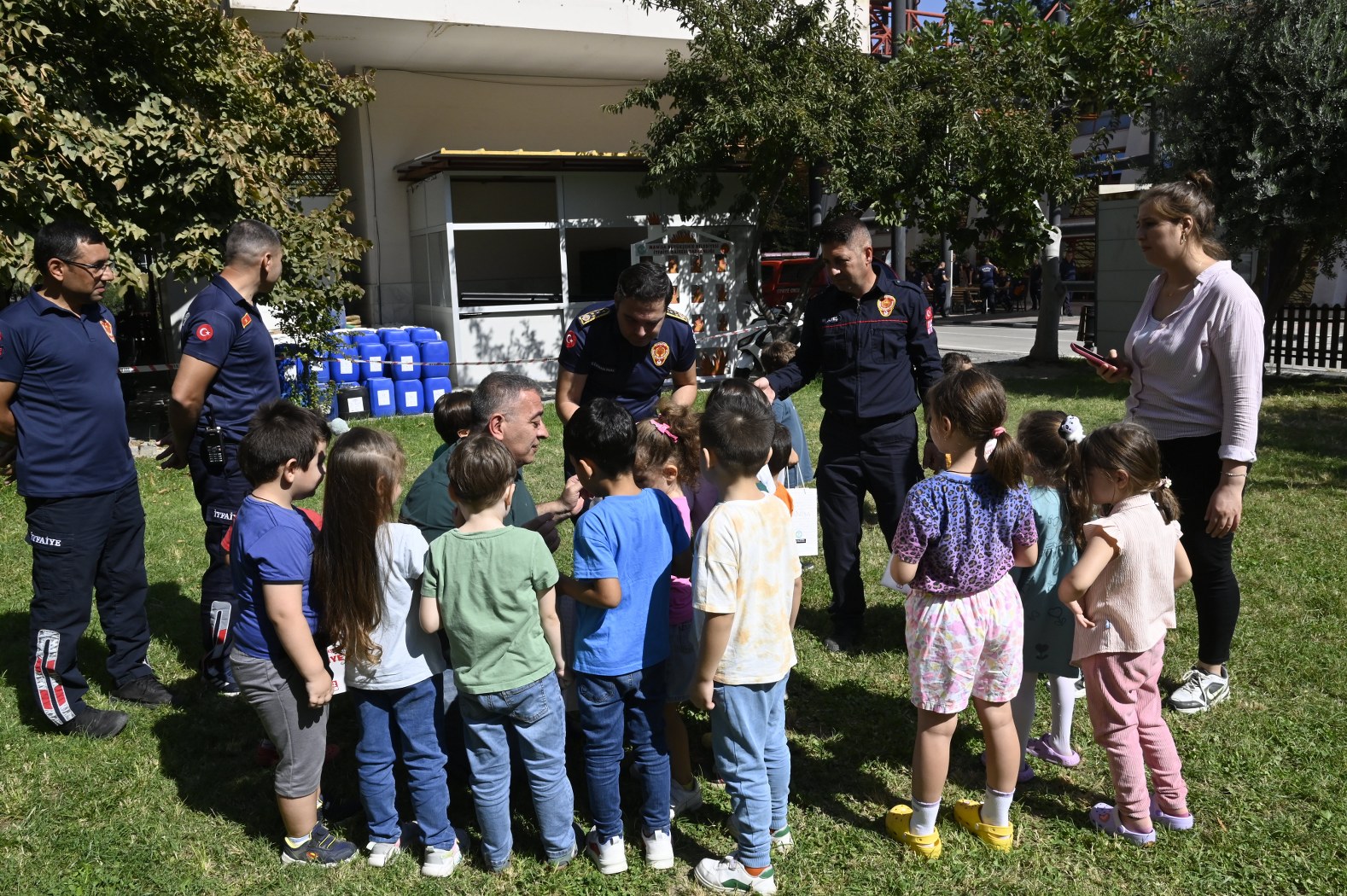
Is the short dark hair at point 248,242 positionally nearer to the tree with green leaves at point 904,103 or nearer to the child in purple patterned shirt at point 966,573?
the child in purple patterned shirt at point 966,573

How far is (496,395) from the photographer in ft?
11.1

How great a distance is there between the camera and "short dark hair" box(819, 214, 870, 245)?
14.0 ft

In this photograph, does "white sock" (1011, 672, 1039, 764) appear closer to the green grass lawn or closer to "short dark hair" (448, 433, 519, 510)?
the green grass lawn

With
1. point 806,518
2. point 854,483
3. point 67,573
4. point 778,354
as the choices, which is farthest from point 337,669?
point 778,354

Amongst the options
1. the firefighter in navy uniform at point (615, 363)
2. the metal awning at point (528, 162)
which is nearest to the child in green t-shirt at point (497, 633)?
the firefighter in navy uniform at point (615, 363)

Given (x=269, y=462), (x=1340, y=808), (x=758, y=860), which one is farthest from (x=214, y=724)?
(x=1340, y=808)

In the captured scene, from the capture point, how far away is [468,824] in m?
3.31

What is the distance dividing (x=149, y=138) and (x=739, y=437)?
7.74 meters

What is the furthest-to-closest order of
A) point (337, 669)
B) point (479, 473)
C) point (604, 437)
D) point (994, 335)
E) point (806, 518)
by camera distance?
point (994, 335)
point (806, 518)
point (337, 669)
point (604, 437)
point (479, 473)

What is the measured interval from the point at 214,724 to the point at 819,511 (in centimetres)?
279

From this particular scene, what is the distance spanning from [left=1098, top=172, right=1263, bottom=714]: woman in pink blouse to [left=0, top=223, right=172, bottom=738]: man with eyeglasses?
4.01 metres

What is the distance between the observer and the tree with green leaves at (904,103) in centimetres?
1190

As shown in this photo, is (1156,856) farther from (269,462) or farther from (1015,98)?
(1015,98)

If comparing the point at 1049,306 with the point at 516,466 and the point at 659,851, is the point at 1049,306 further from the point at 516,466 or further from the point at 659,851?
the point at 659,851
